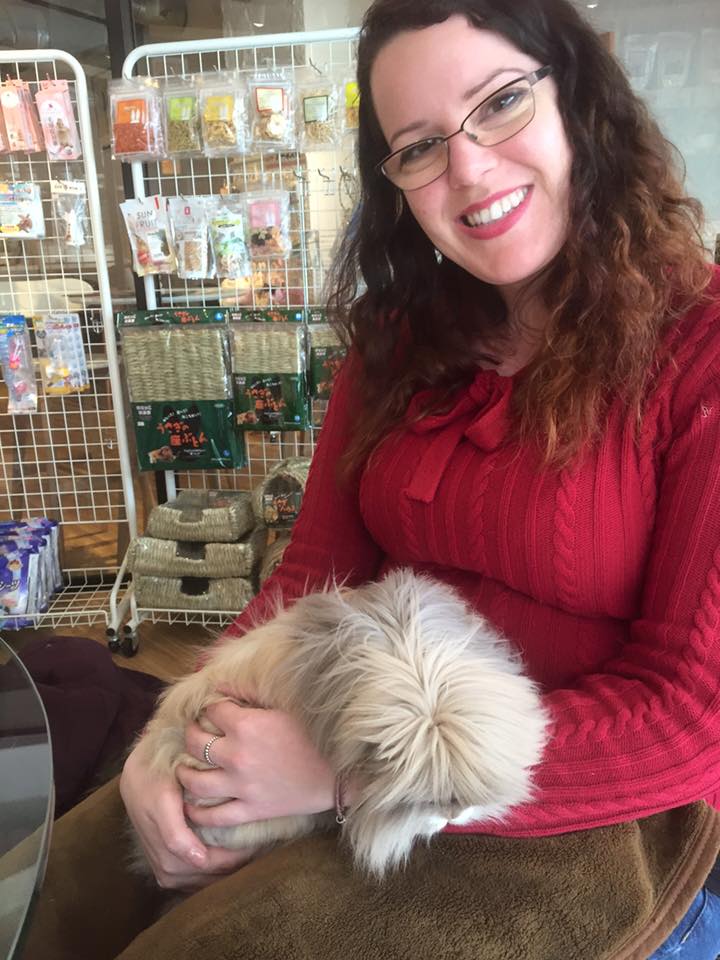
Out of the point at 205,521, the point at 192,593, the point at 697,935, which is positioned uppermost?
the point at 697,935

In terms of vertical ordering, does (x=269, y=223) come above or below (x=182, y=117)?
below

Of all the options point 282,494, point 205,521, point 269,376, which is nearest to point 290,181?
point 269,376

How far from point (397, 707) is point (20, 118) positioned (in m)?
2.27

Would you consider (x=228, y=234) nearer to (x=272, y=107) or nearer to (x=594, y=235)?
(x=272, y=107)

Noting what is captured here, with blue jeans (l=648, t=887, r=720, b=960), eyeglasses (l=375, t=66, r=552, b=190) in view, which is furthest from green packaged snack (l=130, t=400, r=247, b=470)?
blue jeans (l=648, t=887, r=720, b=960)

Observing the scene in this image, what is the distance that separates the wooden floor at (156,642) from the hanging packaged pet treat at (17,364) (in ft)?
2.78

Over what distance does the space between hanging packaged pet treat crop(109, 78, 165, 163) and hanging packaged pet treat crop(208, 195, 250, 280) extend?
24 centimetres

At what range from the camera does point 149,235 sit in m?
2.31

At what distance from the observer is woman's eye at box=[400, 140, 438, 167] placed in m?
0.91

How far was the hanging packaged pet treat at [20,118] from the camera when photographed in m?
2.18

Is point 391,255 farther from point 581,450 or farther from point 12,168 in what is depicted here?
point 12,168

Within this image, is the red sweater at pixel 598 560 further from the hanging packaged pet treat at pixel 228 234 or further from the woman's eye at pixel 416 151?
the hanging packaged pet treat at pixel 228 234

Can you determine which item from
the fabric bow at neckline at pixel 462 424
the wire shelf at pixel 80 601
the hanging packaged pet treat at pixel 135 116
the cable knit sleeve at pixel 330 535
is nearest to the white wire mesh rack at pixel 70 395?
the wire shelf at pixel 80 601

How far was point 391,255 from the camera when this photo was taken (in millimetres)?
1187
